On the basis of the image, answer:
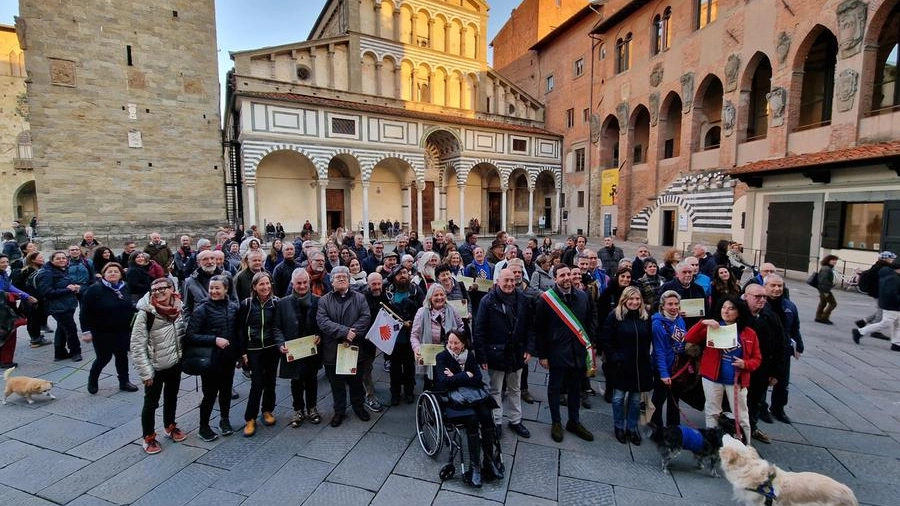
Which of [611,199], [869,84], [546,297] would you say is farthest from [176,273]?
[611,199]

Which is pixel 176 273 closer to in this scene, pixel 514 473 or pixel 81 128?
pixel 514 473

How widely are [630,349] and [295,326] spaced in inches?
136

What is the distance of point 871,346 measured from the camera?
22.9 feet

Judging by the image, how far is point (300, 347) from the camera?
4.25m

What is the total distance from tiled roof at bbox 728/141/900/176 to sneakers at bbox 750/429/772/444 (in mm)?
11025

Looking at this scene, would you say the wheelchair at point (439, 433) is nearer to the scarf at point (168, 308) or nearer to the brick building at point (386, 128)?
the scarf at point (168, 308)

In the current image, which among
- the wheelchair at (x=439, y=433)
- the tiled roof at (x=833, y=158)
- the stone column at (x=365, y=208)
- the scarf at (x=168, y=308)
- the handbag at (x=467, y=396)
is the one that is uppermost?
the tiled roof at (x=833, y=158)

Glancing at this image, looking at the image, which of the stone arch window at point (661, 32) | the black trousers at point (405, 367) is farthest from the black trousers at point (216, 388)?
the stone arch window at point (661, 32)

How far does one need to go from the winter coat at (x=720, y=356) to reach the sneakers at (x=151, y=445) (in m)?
5.30

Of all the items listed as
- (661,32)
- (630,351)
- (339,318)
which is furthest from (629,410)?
(661,32)

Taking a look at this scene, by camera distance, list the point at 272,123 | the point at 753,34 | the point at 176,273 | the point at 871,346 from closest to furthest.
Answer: the point at 871,346 → the point at 176,273 → the point at 753,34 → the point at 272,123

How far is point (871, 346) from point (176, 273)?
43.5 feet

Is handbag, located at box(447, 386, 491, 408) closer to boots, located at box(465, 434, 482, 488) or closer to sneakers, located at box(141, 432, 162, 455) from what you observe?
boots, located at box(465, 434, 482, 488)

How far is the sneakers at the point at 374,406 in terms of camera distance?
4840 mm
